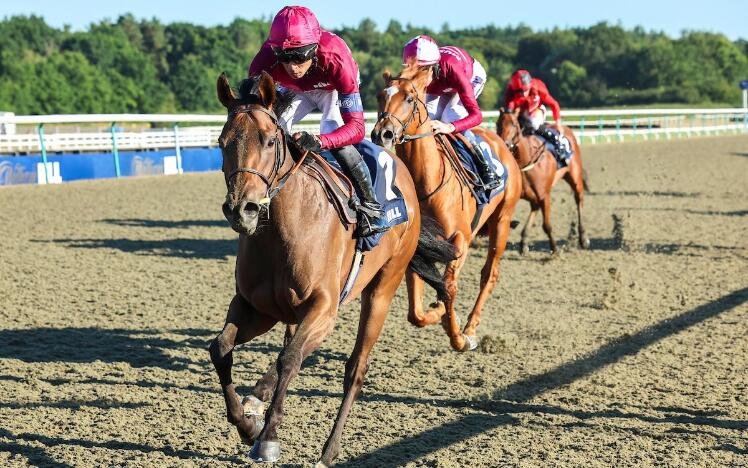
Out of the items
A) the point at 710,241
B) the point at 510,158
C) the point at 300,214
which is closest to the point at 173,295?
the point at 510,158

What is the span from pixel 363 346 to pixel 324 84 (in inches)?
48.1

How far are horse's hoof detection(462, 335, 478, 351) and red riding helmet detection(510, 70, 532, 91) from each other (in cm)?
522

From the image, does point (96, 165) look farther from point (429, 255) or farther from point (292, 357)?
point (292, 357)

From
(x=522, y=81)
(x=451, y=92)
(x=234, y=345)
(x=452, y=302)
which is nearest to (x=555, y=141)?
(x=522, y=81)

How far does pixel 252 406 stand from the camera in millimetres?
4102

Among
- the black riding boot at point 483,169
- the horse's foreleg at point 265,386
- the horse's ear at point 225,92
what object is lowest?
the horse's foreleg at point 265,386

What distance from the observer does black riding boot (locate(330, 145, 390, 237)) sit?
14.2 feet

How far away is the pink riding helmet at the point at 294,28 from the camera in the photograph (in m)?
4.01

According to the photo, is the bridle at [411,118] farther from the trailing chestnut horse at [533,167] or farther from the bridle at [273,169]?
the trailing chestnut horse at [533,167]

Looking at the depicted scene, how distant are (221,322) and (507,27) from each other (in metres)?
170

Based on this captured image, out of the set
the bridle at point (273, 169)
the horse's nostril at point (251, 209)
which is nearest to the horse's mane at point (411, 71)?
the bridle at point (273, 169)

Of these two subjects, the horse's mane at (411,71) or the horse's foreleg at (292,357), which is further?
the horse's mane at (411,71)

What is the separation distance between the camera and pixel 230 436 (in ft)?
14.9

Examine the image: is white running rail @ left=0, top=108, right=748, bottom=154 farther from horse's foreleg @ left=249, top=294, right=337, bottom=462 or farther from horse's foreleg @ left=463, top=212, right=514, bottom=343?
horse's foreleg @ left=249, top=294, right=337, bottom=462
